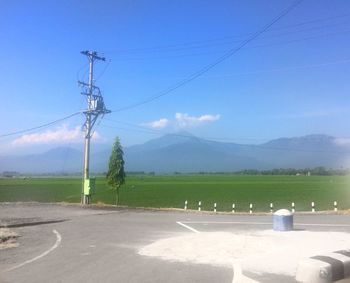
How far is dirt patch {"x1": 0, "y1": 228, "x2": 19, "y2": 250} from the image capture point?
53.0 feet

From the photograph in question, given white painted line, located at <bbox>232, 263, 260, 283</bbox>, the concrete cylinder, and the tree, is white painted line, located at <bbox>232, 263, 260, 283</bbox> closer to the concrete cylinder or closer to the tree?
the concrete cylinder

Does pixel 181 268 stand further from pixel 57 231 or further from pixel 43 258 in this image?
pixel 57 231

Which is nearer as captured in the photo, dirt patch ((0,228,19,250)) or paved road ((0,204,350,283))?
paved road ((0,204,350,283))

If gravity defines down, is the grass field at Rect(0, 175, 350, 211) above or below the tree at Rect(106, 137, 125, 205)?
below

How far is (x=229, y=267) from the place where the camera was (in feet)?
37.8

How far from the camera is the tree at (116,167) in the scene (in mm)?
39625

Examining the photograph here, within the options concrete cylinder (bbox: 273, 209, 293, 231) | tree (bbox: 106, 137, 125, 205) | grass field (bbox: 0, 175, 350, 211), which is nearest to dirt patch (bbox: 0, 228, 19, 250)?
concrete cylinder (bbox: 273, 209, 293, 231)

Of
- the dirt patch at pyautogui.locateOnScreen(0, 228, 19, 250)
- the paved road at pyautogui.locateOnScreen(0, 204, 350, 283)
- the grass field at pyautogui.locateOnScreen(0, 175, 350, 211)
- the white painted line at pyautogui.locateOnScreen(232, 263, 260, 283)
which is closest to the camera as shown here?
the white painted line at pyautogui.locateOnScreen(232, 263, 260, 283)

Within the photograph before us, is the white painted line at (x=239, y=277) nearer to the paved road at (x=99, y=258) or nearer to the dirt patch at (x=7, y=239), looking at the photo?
the paved road at (x=99, y=258)

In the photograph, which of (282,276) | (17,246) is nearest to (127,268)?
(282,276)

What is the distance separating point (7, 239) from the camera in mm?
17578

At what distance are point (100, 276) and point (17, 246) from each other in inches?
250

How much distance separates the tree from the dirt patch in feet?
64.7

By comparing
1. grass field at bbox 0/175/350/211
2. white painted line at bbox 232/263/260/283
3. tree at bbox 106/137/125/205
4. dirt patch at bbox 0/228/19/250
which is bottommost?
dirt patch at bbox 0/228/19/250
